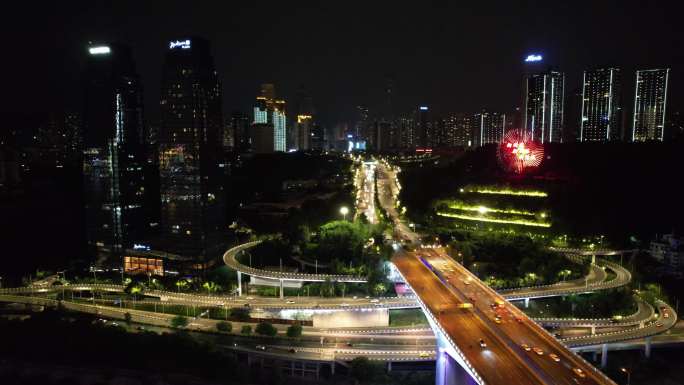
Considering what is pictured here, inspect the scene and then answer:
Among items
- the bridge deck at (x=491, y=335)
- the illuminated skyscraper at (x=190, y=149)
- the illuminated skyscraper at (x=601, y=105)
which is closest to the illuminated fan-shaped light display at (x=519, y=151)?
the bridge deck at (x=491, y=335)

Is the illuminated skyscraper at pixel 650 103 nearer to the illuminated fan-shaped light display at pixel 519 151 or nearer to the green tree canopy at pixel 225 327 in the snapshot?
the illuminated fan-shaped light display at pixel 519 151

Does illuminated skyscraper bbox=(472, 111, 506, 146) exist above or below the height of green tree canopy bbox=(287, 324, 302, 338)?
above

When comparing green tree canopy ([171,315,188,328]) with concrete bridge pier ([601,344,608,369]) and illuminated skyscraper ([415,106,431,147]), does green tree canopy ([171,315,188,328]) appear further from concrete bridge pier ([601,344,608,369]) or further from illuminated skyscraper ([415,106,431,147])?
illuminated skyscraper ([415,106,431,147])

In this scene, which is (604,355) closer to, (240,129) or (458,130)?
(458,130)

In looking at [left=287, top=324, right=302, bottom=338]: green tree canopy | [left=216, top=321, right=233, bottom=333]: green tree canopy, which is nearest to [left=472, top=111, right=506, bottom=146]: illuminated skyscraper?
[left=287, top=324, right=302, bottom=338]: green tree canopy

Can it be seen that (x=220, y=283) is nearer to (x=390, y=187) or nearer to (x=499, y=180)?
(x=499, y=180)

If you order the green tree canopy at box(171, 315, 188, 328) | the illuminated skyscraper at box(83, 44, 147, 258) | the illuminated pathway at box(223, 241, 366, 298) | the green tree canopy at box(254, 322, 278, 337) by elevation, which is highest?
the illuminated skyscraper at box(83, 44, 147, 258)

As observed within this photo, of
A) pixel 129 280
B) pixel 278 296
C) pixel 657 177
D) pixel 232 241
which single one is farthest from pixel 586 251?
pixel 129 280
